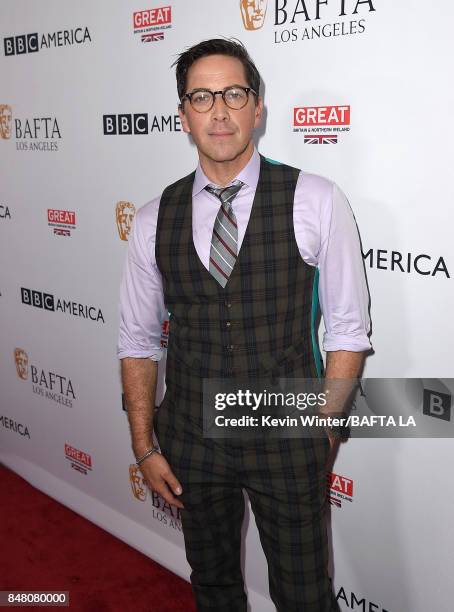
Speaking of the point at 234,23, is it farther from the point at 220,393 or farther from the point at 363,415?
the point at 363,415

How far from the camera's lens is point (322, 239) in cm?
167

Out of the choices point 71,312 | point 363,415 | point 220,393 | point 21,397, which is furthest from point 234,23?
point 21,397

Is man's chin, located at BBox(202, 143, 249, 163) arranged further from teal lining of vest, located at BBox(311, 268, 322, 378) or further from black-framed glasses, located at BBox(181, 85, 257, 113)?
teal lining of vest, located at BBox(311, 268, 322, 378)

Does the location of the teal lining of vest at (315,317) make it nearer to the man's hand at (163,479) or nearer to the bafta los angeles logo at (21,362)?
the man's hand at (163,479)

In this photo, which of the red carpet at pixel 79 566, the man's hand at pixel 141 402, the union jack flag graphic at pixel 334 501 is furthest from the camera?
the red carpet at pixel 79 566

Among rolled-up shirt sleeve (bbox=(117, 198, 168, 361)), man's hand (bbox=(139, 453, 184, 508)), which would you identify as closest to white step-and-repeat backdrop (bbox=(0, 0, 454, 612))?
rolled-up shirt sleeve (bbox=(117, 198, 168, 361))

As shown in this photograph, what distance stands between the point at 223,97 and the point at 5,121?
1.72 metres

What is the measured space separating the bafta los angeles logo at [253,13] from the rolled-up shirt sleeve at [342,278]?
0.63 m

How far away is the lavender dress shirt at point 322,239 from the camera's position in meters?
1.66

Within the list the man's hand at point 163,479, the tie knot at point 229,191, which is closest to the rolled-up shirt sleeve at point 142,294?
the tie knot at point 229,191

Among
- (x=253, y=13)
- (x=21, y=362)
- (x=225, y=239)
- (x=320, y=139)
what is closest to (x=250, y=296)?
(x=225, y=239)

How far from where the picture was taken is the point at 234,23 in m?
2.01

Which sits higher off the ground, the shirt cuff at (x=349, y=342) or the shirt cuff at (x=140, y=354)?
the shirt cuff at (x=349, y=342)

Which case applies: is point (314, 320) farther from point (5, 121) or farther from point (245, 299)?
point (5, 121)
